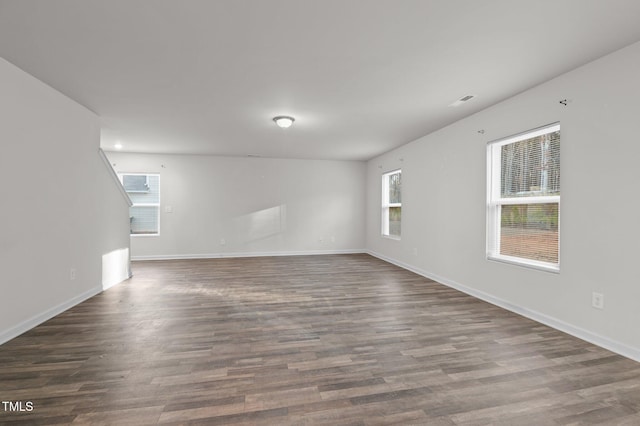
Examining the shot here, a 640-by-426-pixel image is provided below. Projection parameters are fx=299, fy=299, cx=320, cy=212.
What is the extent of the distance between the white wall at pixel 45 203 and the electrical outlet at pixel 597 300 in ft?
16.3

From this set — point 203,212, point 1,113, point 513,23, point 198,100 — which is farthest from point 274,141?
point 513,23

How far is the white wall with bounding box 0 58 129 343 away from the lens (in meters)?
2.56

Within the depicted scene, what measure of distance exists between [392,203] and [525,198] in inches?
135

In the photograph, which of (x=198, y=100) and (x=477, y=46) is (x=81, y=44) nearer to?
(x=198, y=100)

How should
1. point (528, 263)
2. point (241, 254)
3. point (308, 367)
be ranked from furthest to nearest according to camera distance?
point (241, 254) → point (528, 263) → point (308, 367)

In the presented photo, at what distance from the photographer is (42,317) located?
9.56 feet

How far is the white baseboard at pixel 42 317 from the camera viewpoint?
2.51m

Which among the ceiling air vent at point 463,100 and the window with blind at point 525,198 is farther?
the ceiling air vent at point 463,100

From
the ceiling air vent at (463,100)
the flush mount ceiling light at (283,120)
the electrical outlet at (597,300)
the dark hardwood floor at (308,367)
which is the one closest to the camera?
the dark hardwood floor at (308,367)

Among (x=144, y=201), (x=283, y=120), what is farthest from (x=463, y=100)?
(x=144, y=201)

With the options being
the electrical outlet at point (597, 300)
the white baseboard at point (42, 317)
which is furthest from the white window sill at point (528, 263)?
the white baseboard at point (42, 317)

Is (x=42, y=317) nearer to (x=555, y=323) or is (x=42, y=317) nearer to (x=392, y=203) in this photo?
(x=555, y=323)

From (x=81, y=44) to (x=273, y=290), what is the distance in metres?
3.28

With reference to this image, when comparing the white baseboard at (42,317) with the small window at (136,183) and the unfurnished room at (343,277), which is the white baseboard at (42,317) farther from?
the small window at (136,183)
